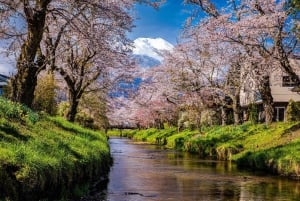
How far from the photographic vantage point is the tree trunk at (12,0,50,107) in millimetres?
17781

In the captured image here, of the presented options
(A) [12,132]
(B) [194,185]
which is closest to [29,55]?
(A) [12,132]

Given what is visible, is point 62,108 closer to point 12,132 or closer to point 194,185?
point 194,185

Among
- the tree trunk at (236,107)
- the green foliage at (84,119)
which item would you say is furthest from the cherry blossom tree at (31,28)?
the green foliage at (84,119)

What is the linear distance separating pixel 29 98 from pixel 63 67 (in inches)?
499

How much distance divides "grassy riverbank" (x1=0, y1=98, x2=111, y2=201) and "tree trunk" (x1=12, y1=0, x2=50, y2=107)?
8.18 ft

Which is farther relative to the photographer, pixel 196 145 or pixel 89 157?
pixel 196 145

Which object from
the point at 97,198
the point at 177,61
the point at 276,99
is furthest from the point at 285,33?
the point at 276,99

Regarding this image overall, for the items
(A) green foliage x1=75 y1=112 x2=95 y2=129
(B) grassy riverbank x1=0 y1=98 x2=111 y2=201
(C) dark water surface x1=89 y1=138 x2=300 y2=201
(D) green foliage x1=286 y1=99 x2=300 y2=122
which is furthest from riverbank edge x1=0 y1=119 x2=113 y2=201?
(D) green foliage x1=286 y1=99 x2=300 y2=122

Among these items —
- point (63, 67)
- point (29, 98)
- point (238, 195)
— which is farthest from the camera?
point (63, 67)

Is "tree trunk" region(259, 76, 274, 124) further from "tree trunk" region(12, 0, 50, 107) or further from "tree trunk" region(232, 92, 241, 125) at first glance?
"tree trunk" region(12, 0, 50, 107)

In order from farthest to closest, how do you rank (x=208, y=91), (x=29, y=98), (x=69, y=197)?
(x=208, y=91) < (x=29, y=98) < (x=69, y=197)

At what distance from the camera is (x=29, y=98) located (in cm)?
1880

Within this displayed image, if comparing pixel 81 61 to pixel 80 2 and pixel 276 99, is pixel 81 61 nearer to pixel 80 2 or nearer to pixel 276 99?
pixel 80 2

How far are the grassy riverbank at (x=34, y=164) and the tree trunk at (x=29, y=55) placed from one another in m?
2.49
